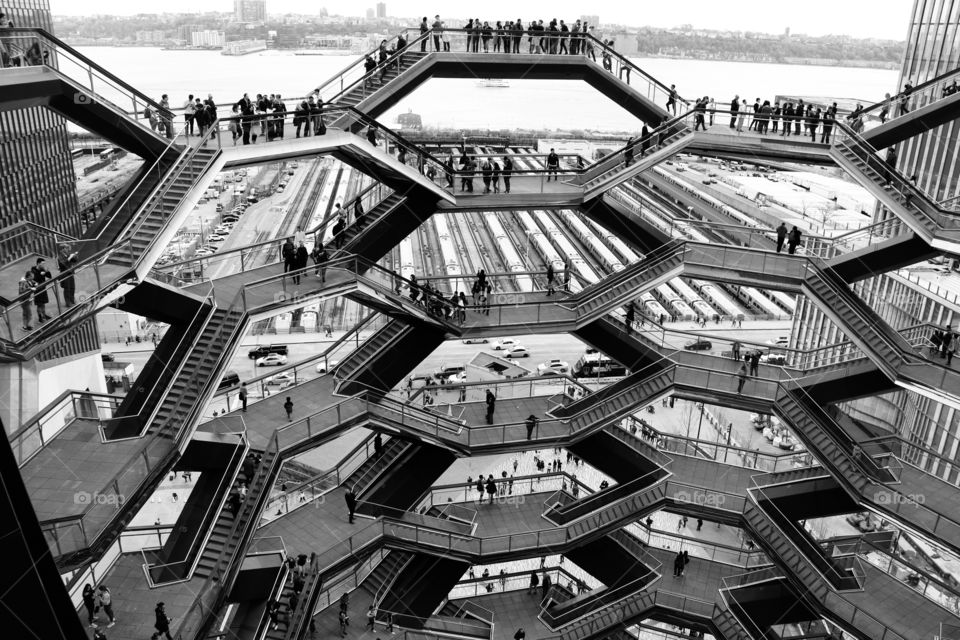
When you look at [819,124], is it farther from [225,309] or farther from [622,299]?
[225,309]

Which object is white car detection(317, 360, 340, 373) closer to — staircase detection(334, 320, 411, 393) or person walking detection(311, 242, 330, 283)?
staircase detection(334, 320, 411, 393)

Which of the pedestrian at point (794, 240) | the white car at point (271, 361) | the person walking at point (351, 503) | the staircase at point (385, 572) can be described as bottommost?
the white car at point (271, 361)

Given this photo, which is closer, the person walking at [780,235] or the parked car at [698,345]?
the person walking at [780,235]

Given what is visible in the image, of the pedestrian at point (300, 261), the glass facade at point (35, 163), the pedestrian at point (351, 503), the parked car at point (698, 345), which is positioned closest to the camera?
the pedestrian at point (300, 261)

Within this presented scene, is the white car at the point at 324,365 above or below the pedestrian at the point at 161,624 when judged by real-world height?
above

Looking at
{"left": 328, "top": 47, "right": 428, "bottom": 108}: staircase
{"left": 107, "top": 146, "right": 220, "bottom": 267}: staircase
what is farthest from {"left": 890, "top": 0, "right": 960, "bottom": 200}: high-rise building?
{"left": 107, "top": 146, "right": 220, "bottom": 267}: staircase

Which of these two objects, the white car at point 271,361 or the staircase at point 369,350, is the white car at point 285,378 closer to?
the staircase at point 369,350

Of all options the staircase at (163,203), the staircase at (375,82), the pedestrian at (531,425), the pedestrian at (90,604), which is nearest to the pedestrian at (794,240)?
the pedestrian at (531,425)

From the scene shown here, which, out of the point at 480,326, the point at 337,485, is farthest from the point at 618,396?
the point at 337,485
